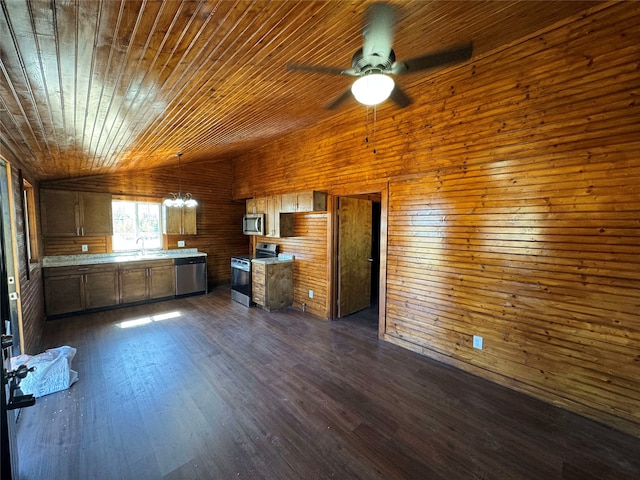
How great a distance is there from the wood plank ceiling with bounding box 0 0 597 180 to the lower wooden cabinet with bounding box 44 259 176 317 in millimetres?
2276

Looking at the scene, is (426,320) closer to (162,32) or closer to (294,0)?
(294,0)

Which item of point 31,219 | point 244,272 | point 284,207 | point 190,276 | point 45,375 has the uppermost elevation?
point 284,207

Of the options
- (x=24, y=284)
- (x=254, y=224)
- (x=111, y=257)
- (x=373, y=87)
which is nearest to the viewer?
(x=373, y=87)

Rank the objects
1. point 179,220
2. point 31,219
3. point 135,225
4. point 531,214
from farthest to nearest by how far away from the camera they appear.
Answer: point 179,220
point 135,225
point 31,219
point 531,214

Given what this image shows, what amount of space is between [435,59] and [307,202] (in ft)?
9.54

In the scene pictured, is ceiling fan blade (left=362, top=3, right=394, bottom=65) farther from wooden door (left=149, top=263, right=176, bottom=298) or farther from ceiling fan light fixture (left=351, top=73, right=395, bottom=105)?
wooden door (left=149, top=263, right=176, bottom=298)

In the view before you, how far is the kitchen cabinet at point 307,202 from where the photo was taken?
14.8 ft

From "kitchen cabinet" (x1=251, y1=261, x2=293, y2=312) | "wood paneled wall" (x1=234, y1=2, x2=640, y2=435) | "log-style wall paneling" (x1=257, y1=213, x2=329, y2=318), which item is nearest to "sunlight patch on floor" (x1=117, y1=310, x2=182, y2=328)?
"kitchen cabinet" (x1=251, y1=261, x2=293, y2=312)

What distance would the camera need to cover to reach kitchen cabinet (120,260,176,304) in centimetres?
530

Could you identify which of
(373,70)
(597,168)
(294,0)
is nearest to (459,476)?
(597,168)

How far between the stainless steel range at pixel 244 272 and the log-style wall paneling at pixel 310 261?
1.79ft

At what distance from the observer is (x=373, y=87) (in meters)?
1.86

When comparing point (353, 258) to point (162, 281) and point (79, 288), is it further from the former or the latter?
point (79, 288)

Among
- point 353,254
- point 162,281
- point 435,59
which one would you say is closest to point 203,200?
point 162,281
